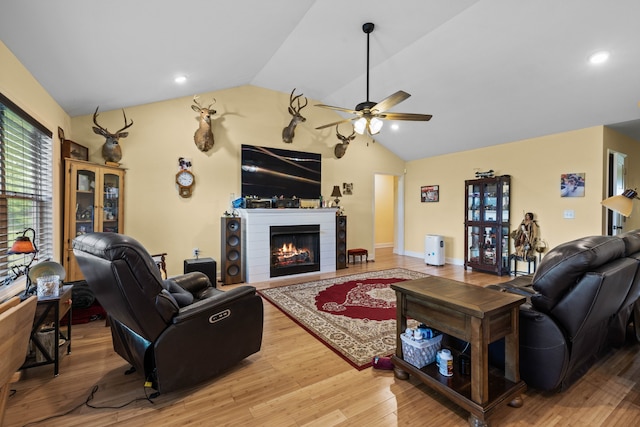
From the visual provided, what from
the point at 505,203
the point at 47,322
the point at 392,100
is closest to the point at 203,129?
the point at 392,100

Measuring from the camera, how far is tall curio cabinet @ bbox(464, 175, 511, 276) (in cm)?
541

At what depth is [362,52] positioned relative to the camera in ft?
13.2

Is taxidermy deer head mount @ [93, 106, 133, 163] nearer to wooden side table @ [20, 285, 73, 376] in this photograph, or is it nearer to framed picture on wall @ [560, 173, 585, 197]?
wooden side table @ [20, 285, 73, 376]

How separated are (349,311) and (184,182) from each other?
3336 mm

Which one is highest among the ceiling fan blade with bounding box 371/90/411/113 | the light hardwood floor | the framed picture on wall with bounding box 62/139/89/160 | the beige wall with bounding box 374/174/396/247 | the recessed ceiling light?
the recessed ceiling light

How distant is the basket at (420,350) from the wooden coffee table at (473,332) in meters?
0.04

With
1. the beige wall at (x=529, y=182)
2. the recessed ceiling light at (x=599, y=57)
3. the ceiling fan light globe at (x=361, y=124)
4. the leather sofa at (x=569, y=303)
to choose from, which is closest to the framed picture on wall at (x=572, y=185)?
the beige wall at (x=529, y=182)

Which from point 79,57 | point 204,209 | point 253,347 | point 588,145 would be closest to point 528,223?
point 588,145

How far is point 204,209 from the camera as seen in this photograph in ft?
16.5

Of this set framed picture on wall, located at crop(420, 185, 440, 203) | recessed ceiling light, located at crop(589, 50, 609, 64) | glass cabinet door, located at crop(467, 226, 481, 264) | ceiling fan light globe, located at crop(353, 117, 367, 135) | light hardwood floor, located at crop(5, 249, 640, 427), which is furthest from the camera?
framed picture on wall, located at crop(420, 185, 440, 203)

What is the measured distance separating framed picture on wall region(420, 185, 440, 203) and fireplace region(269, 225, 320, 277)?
9.87ft

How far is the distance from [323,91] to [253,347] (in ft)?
15.2

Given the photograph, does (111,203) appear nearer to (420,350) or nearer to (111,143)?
(111,143)

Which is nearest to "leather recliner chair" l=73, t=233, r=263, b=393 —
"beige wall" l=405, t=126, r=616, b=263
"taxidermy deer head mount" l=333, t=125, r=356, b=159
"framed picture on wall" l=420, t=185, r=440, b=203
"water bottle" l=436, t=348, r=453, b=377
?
"water bottle" l=436, t=348, r=453, b=377
